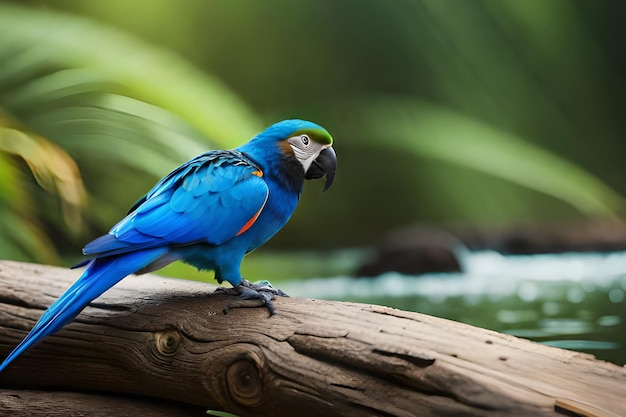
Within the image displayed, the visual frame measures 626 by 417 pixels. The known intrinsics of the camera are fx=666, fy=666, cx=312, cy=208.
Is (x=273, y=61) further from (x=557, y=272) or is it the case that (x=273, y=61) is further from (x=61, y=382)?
(x=61, y=382)

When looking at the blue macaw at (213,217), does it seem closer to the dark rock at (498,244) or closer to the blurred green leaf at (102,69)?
the blurred green leaf at (102,69)

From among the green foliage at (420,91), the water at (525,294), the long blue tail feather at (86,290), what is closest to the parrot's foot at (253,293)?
the long blue tail feather at (86,290)

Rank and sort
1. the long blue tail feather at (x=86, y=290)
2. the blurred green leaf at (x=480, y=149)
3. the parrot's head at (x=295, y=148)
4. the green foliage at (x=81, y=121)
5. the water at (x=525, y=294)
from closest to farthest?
the long blue tail feather at (x=86, y=290) < the parrot's head at (x=295, y=148) < the water at (x=525, y=294) < the green foliage at (x=81, y=121) < the blurred green leaf at (x=480, y=149)

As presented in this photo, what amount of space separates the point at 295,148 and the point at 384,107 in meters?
1.44

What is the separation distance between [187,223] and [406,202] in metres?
1.65

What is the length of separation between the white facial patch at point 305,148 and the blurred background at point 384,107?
0.79 m

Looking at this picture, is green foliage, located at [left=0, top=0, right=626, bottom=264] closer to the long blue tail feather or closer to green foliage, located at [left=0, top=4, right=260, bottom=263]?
green foliage, located at [left=0, top=4, right=260, bottom=263]

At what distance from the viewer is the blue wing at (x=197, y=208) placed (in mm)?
1039

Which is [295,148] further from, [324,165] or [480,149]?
[480,149]

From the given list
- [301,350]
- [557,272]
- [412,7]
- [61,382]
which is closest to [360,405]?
[301,350]

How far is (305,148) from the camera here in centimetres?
119

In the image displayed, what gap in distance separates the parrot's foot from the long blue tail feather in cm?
15

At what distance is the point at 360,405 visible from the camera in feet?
2.75

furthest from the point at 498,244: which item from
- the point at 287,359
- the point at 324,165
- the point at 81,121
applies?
the point at 287,359
